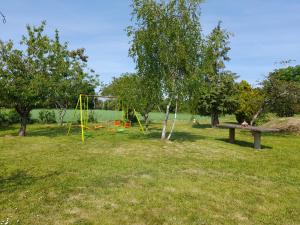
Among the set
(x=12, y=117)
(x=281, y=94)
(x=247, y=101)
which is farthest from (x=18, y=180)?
(x=12, y=117)

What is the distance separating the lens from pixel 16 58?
15.7m

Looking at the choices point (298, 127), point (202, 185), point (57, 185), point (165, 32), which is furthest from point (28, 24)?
point (298, 127)

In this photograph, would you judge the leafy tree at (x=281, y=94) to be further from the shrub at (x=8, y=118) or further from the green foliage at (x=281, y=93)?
the shrub at (x=8, y=118)

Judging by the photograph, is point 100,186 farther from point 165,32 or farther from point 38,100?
point 38,100

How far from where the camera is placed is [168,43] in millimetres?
13633

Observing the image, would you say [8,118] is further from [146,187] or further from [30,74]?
[146,187]

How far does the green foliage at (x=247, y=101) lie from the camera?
19823 mm

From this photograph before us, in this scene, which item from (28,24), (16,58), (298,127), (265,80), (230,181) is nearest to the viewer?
(230,181)

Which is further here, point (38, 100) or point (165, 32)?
point (38, 100)

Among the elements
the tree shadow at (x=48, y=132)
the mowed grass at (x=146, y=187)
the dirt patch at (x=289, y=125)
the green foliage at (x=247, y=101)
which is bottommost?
the mowed grass at (x=146, y=187)

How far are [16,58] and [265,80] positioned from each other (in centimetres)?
1581

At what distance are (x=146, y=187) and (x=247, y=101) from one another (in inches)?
656

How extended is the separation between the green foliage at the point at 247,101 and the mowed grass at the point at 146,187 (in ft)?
28.6

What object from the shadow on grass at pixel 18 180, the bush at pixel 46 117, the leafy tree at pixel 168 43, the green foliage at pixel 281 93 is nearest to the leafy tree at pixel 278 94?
the green foliage at pixel 281 93
